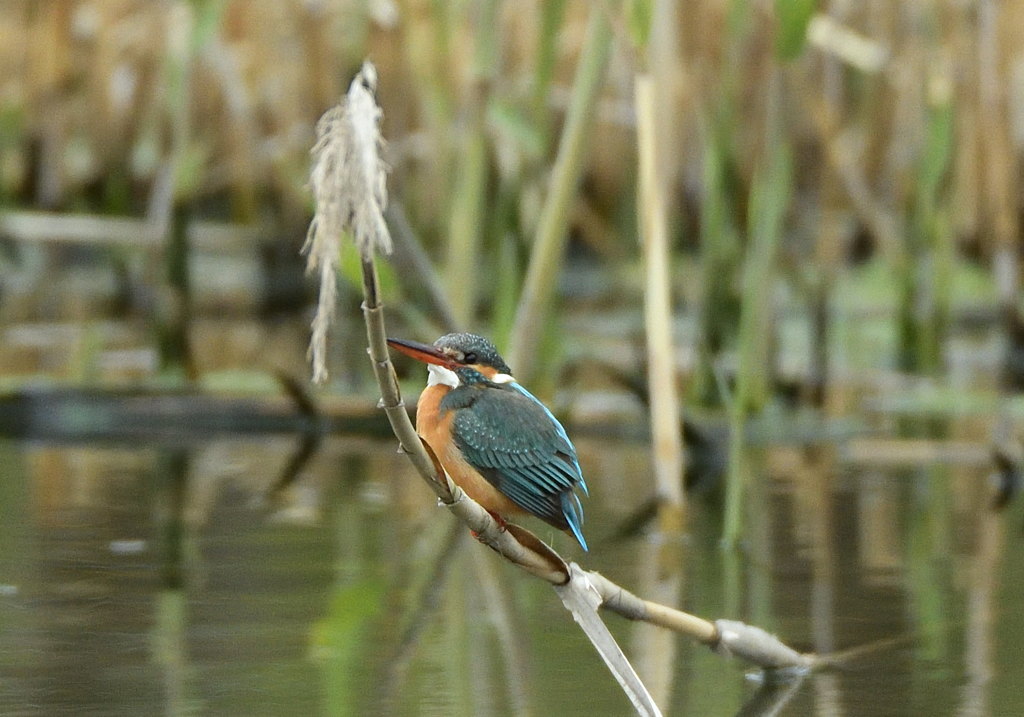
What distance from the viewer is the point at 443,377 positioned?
1.75 m

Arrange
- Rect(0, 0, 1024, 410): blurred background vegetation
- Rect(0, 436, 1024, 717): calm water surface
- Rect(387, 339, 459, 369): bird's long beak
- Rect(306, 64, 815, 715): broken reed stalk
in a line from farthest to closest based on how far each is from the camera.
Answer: Rect(0, 0, 1024, 410): blurred background vegetation → Rect(0, 436, 1024, 717): calm water surface → Rect(387, 339, 459, 369): bird's long beak → Rect(306, 64, 815, 715): broken reed stalk

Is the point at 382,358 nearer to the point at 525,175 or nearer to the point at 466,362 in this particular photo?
the point at 466,362

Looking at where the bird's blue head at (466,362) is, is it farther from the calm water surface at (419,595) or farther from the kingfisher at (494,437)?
the calm water surface at (419,595)

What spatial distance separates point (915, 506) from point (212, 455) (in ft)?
5.78

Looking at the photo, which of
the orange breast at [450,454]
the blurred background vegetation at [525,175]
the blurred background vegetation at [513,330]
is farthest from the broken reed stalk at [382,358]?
the blurred background vegetation at [525,175]

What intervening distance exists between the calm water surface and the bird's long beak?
1.05 feet

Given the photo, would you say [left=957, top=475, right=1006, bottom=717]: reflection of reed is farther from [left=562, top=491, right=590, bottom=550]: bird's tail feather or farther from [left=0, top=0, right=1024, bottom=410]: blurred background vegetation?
[left=562, top=491, right=590, bottom=550]: bird's tail feather

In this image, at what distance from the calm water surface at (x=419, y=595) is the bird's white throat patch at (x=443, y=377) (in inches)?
10.6

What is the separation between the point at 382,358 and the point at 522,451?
357mm

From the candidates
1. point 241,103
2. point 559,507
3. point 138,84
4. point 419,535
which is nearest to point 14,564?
point 419,535

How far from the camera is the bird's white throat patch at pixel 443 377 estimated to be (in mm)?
1743

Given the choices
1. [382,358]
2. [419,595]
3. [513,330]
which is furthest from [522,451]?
[513,330]

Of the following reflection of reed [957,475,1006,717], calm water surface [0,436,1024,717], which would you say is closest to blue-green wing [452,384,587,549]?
calm water surface [0,436,1024,717]

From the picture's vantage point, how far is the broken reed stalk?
131cm
